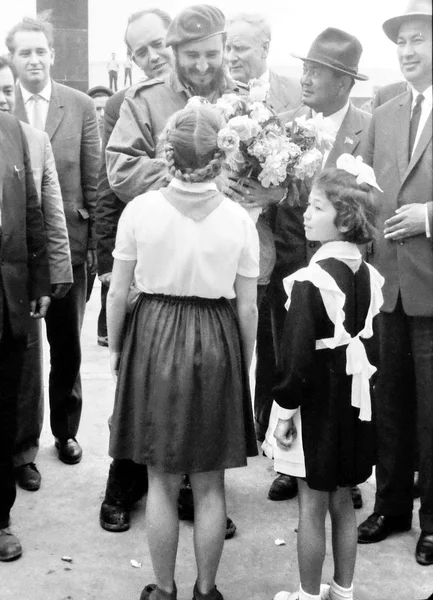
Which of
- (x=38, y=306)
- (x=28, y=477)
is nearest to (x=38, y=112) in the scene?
(x=38, y=306)

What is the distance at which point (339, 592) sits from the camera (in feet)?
9.50

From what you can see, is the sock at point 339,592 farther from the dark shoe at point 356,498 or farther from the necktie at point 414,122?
the necktie at point 414,122

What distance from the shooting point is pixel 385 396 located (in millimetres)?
3510

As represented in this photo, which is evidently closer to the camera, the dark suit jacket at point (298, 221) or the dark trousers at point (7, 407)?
the dark trousers at point (7, 407)

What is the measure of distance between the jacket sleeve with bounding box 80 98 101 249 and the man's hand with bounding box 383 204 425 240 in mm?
1804

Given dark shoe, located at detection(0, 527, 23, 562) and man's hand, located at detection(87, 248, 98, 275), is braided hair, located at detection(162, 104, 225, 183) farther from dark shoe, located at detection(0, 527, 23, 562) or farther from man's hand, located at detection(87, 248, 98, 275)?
man's hand, located at detection(87, 248, 98, 275)

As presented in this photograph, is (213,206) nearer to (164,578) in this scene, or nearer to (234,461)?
(234,461)

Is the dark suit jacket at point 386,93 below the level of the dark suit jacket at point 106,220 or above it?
above

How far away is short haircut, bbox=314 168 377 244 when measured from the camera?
106 inches

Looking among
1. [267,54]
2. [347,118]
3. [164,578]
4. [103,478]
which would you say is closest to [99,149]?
[267,54]

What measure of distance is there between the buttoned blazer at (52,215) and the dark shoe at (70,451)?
38.9 inches

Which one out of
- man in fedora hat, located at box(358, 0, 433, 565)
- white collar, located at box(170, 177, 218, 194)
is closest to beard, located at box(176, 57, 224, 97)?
man in fedora hat, located at box(358, 0, 433, 565)

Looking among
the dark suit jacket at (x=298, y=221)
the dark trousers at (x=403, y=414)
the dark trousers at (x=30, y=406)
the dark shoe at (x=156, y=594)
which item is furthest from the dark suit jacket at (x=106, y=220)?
the dark shoe at (x=156, y=594)

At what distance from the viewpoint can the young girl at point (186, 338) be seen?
2.72m
